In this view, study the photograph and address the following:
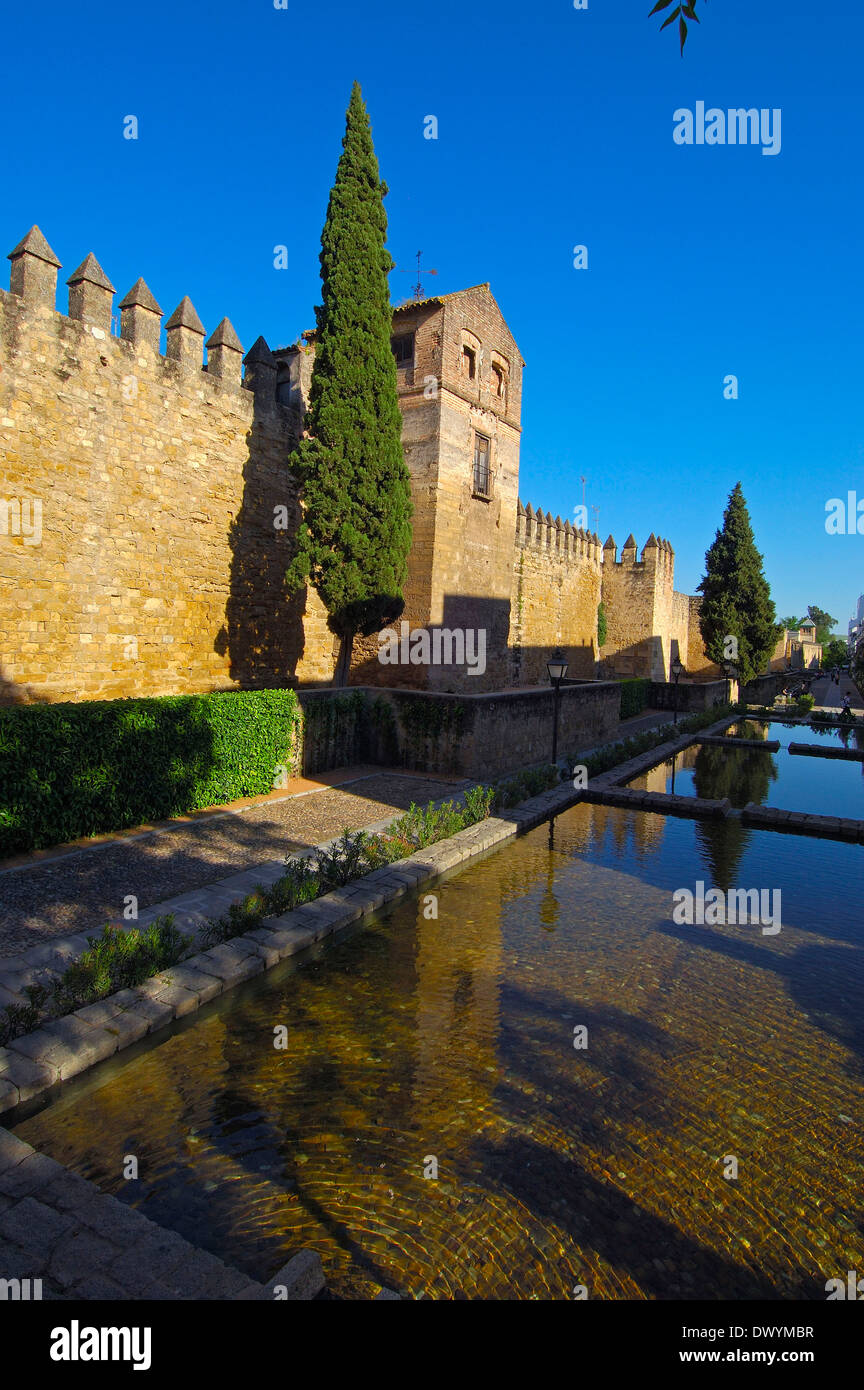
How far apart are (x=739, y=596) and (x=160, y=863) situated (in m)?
28.7

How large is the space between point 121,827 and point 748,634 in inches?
1119

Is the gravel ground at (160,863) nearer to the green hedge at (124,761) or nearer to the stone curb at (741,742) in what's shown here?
the green hedge at (124,761)

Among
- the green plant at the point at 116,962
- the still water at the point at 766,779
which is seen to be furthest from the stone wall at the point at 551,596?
the green plant at the point at 116,962

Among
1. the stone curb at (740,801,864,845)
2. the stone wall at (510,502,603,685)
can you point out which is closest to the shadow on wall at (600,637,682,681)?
the stone wall at (510,502,603,685)

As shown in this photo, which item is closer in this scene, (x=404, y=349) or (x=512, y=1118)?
(x=512, y=1118)

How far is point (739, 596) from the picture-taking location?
3027 cm

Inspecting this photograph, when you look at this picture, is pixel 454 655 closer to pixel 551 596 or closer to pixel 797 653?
pixel 551 596

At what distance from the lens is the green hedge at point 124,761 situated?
716 centimetres

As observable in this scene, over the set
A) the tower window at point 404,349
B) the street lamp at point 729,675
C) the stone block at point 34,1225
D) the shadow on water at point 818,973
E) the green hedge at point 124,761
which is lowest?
the shadow on water at point 818,973

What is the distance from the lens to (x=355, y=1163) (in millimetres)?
3582

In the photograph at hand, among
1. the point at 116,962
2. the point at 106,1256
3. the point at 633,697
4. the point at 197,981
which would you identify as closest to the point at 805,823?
the point at 197,981

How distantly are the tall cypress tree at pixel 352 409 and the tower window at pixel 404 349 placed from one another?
3183 millimetres
